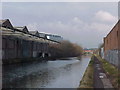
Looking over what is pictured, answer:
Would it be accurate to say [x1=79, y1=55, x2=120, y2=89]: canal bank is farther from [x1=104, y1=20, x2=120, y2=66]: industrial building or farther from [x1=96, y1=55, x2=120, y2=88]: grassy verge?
[x1=104, y1=20, x2=120, y2=66]: industrial building

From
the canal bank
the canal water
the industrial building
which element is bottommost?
the canal water

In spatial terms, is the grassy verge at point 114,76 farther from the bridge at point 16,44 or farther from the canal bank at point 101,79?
the bridge at point 16,44

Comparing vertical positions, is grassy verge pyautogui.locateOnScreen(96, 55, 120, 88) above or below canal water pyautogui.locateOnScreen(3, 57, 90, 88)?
above

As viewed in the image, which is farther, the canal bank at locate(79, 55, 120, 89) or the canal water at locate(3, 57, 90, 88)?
the canal water at locate(3, 57, 90, 88)

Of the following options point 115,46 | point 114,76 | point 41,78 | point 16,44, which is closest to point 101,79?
point 114,76

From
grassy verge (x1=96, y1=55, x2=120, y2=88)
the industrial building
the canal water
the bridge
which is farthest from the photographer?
the bridge

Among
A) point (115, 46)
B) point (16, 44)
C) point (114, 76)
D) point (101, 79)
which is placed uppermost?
point (16, 44)

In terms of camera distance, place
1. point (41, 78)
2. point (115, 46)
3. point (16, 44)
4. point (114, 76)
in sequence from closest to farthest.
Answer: point (114, 76)
point (41, 78)
point (115, 46)
point (16, 44)

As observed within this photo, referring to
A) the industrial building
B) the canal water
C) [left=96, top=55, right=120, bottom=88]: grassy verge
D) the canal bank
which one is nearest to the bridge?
the canal water

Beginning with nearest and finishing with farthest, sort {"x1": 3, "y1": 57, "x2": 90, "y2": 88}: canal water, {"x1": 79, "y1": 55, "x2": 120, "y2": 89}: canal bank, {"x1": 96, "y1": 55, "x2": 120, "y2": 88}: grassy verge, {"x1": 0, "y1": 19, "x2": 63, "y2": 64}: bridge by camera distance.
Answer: {"x1": 79, "y1": 55, "x2": 120, "y2": 89}: canal bank, {"x1": 96, "y1": 55, "x2": 120, "y2": 88}: grassy verge, {"x1": 3, "y1": 57, "x2": 90, "y2": 88}: canal water, {"x1": 0, "y1": 19, "x2": 63, "y2": 64}: bridge

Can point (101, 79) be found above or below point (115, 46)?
below

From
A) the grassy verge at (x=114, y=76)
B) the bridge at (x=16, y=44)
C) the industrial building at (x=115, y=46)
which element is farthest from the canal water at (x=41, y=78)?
the bridge at (x=16, y=44)

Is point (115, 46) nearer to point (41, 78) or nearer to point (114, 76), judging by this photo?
point (41, 78)

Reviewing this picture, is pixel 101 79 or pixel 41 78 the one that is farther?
pixel 41 78
